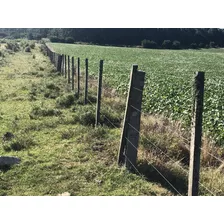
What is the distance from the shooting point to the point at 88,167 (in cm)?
643

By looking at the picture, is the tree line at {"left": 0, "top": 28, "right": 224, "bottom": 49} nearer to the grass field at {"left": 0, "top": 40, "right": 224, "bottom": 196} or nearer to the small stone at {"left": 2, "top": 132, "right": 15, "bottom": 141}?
the grass field at {"left": 0, "top": 40, "right": 224, "bottom": 196}

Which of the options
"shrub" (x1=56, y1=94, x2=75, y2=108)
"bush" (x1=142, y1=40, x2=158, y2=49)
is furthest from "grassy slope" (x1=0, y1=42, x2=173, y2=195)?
"bush" (x1=142, y1=40, x2=158, y2=49)

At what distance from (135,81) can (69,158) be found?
86.7 inches

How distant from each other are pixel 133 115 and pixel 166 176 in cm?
130

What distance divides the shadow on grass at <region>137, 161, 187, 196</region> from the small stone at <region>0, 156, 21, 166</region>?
2.49 m

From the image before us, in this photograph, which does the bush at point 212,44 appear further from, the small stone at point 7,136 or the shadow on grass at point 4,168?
the shadow on grass at point 4,168

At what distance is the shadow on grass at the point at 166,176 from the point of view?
18.2 feet

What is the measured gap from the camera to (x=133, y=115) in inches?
248

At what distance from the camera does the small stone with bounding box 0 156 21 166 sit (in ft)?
21.4

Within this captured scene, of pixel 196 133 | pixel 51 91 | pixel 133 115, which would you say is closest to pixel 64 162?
pixel 133 115

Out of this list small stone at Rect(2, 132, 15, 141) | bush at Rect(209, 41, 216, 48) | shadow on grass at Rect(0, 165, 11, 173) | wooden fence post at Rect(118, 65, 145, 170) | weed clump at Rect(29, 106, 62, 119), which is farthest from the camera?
bush at Rect(209, 41, 216, 48)

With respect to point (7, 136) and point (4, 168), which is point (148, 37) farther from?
point (4, 168)

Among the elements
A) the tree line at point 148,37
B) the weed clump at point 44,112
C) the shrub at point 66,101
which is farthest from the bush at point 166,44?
the weed clump at point 44,112

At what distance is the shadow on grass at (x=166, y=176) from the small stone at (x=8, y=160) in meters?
2.49
